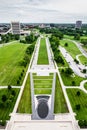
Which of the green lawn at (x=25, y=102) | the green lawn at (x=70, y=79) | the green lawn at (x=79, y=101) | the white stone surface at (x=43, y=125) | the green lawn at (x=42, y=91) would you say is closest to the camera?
the white stone surface at (x=43, y=125)

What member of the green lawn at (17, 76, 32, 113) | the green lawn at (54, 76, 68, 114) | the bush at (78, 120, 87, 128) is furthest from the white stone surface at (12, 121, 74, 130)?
the green lawn at (17, 76, 32, 113)

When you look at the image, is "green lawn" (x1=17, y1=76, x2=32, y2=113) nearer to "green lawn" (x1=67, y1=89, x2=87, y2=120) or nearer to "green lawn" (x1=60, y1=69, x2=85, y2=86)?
"green lawn" (x1=67, y1=89, x2=87, y2=120)

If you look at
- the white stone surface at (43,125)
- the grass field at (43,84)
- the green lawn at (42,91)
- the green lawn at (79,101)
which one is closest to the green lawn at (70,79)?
the grass field at (43,84)

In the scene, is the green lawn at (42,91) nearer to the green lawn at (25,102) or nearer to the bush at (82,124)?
the green lawn at (25,102)

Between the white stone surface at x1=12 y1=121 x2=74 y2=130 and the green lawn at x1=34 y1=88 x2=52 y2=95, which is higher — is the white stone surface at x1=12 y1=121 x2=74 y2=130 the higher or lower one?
the lower one

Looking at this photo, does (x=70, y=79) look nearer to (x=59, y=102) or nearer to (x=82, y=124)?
(x=59, y=102)

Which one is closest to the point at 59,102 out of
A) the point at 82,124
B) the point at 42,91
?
the point at 42,91
